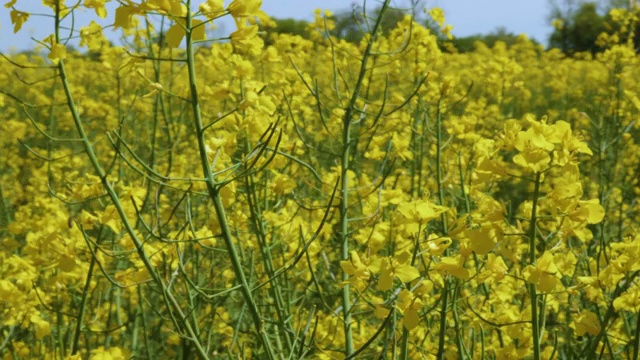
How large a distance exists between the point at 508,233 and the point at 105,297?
2326 mm

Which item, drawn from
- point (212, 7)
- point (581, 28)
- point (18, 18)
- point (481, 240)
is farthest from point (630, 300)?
point (581, 28)

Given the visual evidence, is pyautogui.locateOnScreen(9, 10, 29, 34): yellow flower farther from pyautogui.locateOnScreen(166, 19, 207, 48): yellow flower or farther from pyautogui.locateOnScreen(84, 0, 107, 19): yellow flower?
pyautogui.locateOnScreen(166, 19, 207, 48): yellow flower

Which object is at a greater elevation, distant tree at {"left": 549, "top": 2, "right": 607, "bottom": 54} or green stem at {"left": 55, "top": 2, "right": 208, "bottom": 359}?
distant tree at {"left": 549, "top": 2, "right": 607, "bottom": 54}

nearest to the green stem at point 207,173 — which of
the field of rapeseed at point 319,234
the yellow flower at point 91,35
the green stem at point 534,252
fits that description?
the field of rapeseed at point 319,234

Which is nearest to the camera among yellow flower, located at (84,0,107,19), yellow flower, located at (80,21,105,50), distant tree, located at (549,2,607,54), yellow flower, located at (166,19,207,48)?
yellow flower, located at (166,19,207,48)

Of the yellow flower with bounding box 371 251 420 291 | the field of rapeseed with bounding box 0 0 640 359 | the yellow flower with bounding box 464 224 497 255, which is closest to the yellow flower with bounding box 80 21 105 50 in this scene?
the field of rapeseed with bounding box 0 0 640 359

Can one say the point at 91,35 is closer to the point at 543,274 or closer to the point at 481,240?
the point at 481,240

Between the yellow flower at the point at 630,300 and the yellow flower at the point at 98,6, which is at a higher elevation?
the yellow flower at the point at 98,6

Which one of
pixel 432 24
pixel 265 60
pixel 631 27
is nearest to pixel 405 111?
pixel 432 24

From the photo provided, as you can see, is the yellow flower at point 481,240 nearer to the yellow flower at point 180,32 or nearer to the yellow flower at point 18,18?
the yellow flower at point 180,32

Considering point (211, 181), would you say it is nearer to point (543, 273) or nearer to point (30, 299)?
point (543, 273)

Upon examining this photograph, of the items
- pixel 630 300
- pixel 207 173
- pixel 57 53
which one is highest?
pixel 57 53

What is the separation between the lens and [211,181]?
142cm

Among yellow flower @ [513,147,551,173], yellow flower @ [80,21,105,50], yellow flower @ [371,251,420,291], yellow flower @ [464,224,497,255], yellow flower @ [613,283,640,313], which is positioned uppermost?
yellow flower @ [80,21,105,50]
